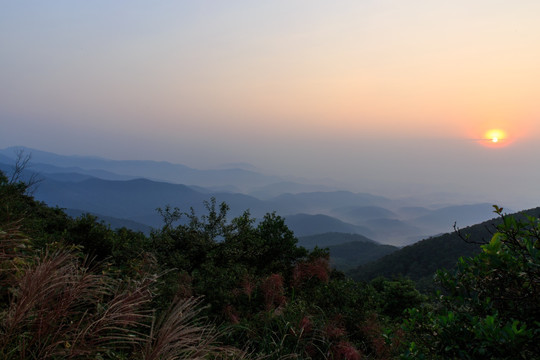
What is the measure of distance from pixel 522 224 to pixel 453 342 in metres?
1.29

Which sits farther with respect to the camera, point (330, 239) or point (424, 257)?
point (330, 239)

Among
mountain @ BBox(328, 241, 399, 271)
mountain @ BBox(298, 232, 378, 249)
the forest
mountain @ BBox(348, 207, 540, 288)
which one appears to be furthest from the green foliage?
mountain @ BBox(298, 232, 378, 249)

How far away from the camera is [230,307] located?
6.55 metres

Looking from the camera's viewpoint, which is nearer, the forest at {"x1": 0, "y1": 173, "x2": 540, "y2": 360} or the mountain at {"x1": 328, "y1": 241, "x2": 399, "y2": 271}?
the forest at {"x1": 0, "y1": 173, "x2": 540, "y2": 360}

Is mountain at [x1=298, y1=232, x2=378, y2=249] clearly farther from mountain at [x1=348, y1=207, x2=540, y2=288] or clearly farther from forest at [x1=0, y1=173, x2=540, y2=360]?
forest at [x1=0, y1=173, x2=540, y2=360]

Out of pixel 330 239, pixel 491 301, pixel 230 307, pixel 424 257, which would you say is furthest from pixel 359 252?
pixel 491 301

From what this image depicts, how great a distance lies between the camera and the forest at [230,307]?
2.64 m

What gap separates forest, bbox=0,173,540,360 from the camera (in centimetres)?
264

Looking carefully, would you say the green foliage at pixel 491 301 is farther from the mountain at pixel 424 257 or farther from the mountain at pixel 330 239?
the mountain at pixel 330 239

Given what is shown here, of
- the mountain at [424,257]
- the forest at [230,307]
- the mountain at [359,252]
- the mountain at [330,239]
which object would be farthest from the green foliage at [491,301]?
the mountain at [330,239]

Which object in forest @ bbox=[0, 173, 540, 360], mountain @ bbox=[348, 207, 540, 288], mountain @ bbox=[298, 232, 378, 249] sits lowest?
mountain @ bbox=[298, 232, 378, 249]

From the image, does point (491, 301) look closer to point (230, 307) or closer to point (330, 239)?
point (230, 307)

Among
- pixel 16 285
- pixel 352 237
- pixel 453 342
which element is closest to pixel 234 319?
pixel 16 285

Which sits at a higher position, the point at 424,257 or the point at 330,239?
the point at 424,257
